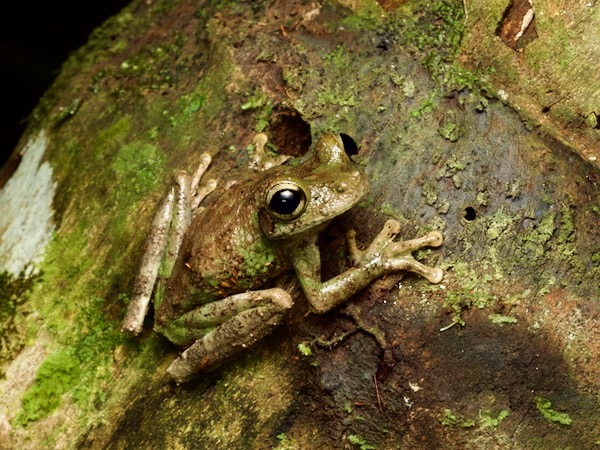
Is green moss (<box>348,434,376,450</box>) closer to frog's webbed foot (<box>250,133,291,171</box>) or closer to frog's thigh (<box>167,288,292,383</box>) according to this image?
frog's thigh (<box>167,288,292,383</box>)

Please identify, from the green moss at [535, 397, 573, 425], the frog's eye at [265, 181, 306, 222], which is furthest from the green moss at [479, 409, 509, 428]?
the frog's eye at [265, 181, 306, 222]

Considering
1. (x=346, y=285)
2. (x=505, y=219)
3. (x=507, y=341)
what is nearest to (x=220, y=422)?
(x=346, y=285)

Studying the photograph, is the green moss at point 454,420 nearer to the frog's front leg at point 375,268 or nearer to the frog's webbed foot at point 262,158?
the frog's front leg at point 375,268

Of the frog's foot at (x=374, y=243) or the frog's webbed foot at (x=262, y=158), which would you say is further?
the frog's webbed foot at (x=262, y=158)

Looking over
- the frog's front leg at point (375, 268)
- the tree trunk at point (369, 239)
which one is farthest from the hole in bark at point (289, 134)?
the frog's front leg at point (375, 268)

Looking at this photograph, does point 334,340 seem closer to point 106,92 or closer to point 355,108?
point 355,108
